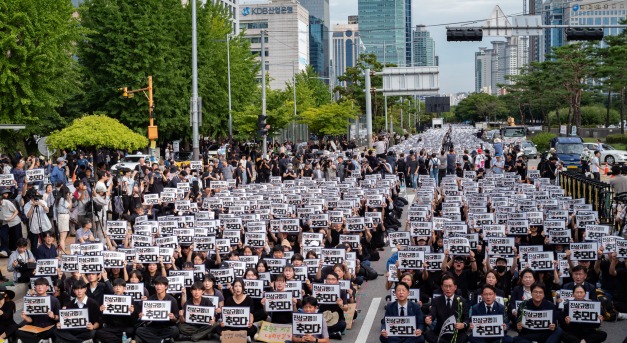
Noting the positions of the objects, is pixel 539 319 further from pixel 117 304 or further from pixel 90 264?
pixel 90 264

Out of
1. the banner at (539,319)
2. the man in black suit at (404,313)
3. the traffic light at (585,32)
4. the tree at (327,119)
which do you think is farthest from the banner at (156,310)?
the tree at (327,119)

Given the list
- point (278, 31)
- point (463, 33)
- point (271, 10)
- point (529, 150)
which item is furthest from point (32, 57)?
point (271, 10)

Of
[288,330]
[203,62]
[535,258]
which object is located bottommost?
[288,330]

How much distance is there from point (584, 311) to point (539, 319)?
680mm

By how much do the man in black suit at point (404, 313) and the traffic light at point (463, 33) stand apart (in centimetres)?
1193

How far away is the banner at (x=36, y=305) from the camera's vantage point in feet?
45.7

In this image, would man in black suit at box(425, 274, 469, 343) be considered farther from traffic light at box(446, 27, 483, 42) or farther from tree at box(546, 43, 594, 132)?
tree at box(546, 43, 594, 132)

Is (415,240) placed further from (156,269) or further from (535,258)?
(156,269)

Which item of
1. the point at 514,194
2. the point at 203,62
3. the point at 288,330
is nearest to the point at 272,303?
the point at 288,330

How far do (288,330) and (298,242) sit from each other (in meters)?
6.01

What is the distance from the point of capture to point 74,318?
13734mm

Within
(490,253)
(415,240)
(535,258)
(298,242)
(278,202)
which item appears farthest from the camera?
(278,202)

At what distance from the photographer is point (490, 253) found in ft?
52.7

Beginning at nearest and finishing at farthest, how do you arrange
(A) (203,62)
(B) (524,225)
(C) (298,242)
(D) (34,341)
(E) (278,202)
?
(D) (34,341) < (B) (524,225) < (C) (298,242) < (E) (278,202) < (A) (203,62)
